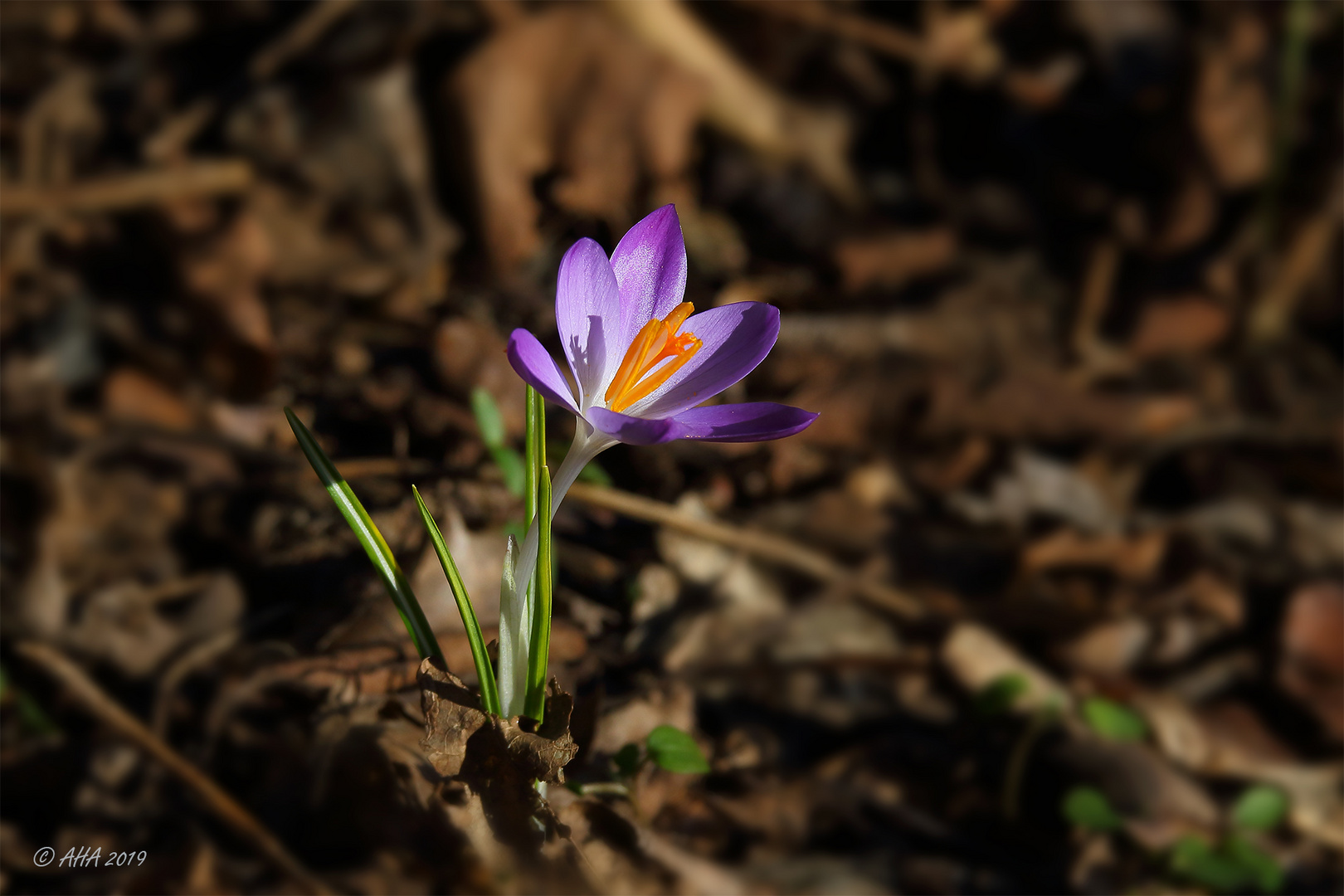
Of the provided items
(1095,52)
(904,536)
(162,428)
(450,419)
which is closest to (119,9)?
(162,428)

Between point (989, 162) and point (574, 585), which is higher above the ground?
point (989, 162)

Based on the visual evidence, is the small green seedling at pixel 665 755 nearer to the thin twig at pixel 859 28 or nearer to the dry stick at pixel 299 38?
the dry stick at pixel 299 38

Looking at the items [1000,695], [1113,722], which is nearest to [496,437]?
[1000,695]

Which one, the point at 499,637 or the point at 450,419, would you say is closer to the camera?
the point at 499,637

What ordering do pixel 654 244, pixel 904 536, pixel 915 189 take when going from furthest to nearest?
pixel 915 189 < pixel 904 536 < pixel 654 244

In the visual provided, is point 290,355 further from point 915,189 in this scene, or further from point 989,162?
point 989,162

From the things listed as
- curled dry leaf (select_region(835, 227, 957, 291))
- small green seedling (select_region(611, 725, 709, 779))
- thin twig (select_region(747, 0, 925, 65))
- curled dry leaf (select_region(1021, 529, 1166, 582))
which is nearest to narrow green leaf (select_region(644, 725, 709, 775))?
small green seedling (select_region(611, 725, 709, 779))

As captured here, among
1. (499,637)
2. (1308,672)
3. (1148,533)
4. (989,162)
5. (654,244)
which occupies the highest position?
(989,162)

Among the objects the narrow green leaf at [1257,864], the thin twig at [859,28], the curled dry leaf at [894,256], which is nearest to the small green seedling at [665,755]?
the narrow green leaf at [1257,864]
